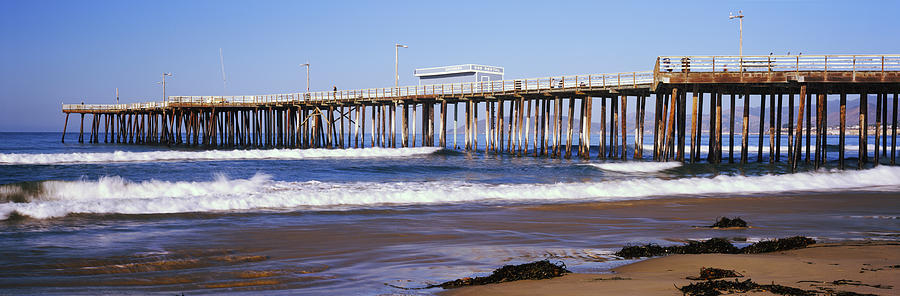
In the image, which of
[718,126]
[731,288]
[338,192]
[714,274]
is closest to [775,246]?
[714,274]

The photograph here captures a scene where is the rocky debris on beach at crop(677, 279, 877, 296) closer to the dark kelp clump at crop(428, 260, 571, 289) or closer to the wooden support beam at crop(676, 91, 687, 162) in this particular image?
the dark kelp clump at crop(428, 260, 571, 289)

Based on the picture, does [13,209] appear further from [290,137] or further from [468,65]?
[468,65]

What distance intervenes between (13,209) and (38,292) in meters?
6.69

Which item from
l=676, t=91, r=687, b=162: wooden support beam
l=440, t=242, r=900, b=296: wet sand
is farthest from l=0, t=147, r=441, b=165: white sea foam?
l=440, t=242, r=900, b=296: wet sand

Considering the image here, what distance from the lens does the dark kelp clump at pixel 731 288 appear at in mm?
4617

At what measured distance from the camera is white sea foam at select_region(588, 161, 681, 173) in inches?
992

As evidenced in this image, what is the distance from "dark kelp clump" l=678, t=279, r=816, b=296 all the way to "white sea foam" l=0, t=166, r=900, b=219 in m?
9.39

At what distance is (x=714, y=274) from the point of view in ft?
17.8

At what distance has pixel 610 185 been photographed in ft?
58.2

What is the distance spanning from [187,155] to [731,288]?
37731mm

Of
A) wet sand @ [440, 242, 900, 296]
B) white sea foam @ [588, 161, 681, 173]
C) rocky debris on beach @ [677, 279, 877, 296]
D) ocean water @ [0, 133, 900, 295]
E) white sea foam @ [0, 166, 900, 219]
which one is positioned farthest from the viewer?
white sea foam @ [588, 161, 681, 173]

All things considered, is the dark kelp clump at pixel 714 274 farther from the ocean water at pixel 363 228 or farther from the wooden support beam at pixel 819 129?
the wooden support beam at pixel 819 129

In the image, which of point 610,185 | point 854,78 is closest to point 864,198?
point 610,185

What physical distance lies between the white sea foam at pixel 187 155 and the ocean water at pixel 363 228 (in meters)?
19.3
